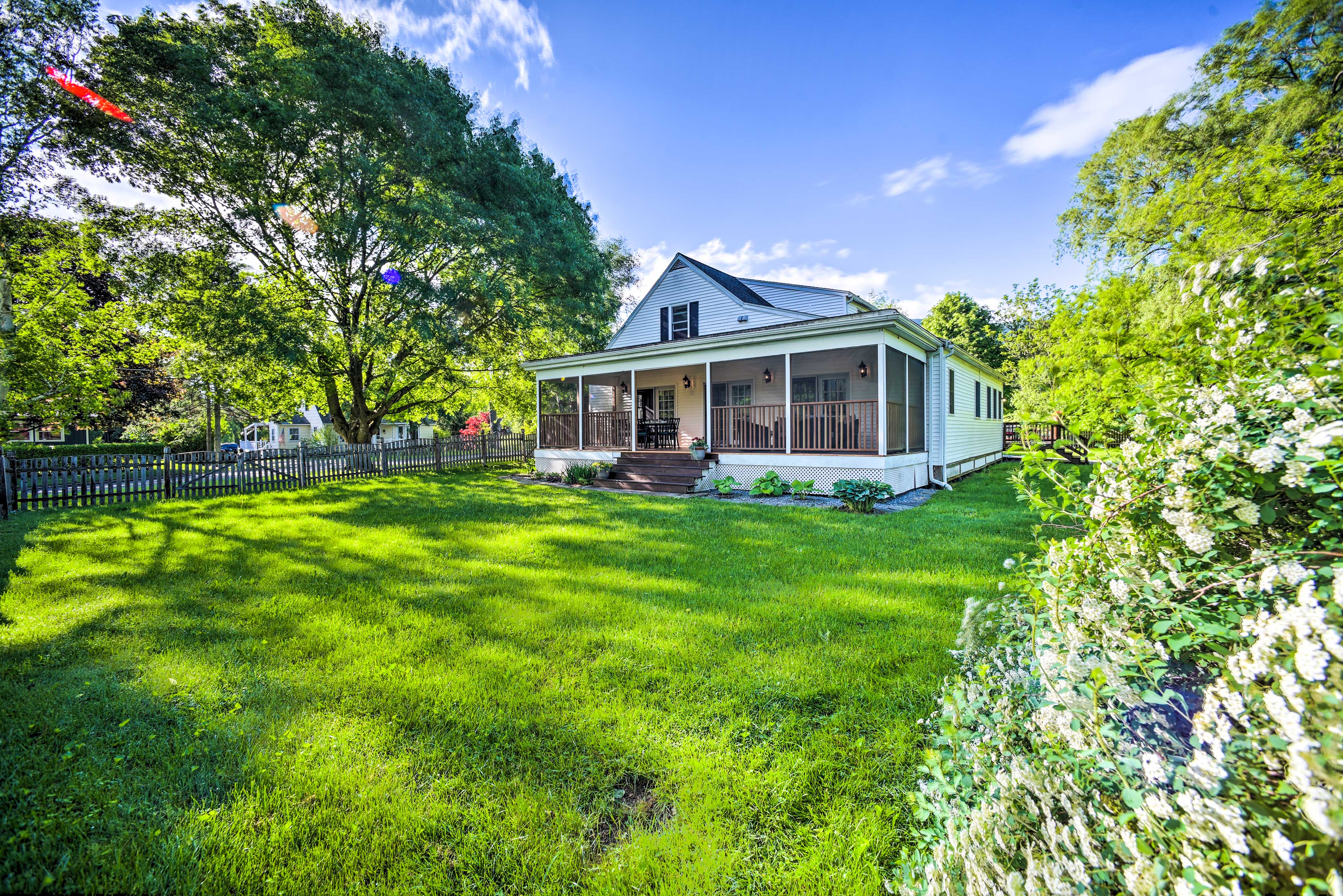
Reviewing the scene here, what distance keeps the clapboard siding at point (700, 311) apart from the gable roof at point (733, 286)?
21 centimetres

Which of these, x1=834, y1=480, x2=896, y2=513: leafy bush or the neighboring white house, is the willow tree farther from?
the neighboring white house

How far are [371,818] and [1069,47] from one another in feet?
42.3

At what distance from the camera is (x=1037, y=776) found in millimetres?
1161

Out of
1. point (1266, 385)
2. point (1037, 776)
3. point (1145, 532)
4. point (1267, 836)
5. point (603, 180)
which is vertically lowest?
point (1037, 776)

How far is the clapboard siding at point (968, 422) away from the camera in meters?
13.2

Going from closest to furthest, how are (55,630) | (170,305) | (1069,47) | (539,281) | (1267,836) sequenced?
(1267,836), (55,630), (1069,47), (170,305), (539,281)

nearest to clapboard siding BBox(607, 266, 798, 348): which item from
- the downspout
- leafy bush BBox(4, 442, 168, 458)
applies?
the downspout

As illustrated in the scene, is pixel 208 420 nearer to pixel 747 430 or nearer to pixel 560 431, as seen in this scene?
pixel 560 431

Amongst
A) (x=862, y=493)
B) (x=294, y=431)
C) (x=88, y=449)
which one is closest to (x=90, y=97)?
(x=88, y=449)

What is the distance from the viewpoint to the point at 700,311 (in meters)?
14.8

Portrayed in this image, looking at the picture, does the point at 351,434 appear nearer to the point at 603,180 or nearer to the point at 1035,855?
the point at 603,180

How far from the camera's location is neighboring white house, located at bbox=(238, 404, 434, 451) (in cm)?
3919

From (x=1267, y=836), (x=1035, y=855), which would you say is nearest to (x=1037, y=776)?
(x=1035, y=855)

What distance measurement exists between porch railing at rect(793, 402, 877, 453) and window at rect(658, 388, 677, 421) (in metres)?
5.25
